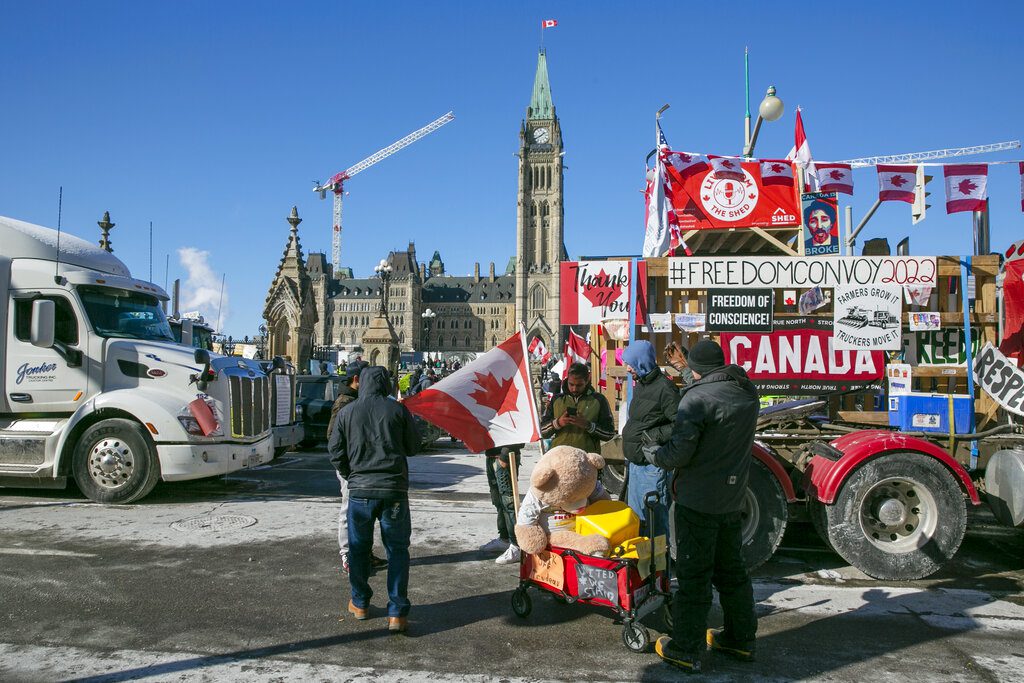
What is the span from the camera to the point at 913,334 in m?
6.95

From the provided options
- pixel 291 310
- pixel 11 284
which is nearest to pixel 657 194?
pixel 11 284

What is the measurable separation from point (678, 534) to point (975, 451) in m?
3.68

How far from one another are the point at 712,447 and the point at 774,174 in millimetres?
5587

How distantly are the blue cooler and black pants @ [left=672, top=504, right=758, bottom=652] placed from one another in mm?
3063

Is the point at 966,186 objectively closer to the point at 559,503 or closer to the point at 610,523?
the point at 610,523

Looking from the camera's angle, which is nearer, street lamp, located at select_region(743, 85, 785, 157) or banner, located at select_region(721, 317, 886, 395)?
banner, located at select_region(721, 317, 886, 395)

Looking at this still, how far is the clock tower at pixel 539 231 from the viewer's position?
449 feet

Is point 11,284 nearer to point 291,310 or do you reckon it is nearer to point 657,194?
point 657,194

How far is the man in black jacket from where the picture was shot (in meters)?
4.11

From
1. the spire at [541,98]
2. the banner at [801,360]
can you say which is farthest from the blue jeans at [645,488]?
the spire at [541,98]

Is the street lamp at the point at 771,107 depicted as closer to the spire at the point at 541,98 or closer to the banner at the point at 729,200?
the banner at the point at 729,200

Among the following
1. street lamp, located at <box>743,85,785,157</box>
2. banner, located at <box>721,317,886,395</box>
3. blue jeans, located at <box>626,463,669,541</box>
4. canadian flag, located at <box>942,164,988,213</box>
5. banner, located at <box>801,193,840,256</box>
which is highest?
street lamp, located at <box>743,85,785,157</box>

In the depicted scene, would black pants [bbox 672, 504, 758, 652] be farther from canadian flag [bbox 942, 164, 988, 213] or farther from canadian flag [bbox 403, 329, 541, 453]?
Answer: canadian flag [bbox 942, 164, 988, 213]

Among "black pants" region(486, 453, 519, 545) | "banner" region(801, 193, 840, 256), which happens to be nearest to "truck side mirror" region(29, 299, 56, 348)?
"black pants" region(486, 453, 519, 545)
